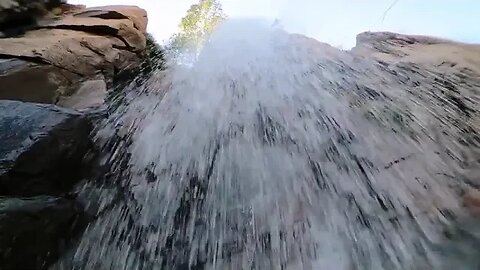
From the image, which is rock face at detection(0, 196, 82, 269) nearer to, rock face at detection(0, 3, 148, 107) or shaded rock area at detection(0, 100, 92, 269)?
shaded rock area at detection(0, 100, 92, 269)

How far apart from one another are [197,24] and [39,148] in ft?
17.0

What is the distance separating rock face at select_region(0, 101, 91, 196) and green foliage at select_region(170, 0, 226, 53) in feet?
12.4

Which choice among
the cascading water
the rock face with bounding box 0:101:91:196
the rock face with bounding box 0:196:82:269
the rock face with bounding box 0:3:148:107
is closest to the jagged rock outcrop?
the cascading water

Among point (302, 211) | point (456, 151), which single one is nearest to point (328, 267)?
point (302, 211)

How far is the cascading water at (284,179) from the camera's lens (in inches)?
83.3

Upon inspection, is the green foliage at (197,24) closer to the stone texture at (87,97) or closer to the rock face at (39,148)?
the stone texture at (87,97)

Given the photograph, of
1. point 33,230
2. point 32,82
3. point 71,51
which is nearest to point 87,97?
point 32,82

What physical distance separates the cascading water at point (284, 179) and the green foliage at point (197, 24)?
213cm

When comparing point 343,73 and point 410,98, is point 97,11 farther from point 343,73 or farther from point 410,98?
point 410,98

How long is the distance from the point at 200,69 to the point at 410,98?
286cm

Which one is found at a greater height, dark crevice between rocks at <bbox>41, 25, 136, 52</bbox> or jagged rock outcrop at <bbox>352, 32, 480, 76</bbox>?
dark crevice between rocks at <bbox>41, 25, 136, 52</bbox>

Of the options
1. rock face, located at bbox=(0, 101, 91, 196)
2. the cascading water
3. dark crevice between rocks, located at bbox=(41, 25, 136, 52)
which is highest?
dark crevice between rocks, located at bbox=(41, 25, 136, 52)

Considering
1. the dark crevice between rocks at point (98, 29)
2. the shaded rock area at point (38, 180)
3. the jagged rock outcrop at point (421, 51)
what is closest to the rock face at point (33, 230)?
the shaded rock area at point (38, 180)

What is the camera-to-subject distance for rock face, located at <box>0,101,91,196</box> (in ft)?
6.81
